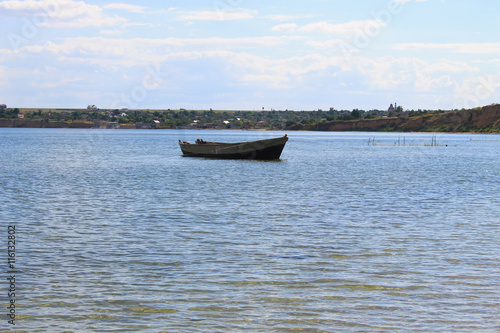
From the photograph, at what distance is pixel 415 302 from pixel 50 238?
1249 cm

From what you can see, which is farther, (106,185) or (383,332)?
(106,185)

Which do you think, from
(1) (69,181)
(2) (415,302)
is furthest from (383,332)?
(1) (69,181)

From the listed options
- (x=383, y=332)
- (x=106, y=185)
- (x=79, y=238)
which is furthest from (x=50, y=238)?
(x=106, y=185)

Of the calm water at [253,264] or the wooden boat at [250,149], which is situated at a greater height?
the wooden boat at [250,149]

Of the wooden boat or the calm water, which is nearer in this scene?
the calm water

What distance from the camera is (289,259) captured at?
17.2 metres

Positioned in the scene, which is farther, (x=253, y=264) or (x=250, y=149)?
(x=250, y=149)

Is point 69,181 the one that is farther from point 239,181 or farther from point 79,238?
point 79,238

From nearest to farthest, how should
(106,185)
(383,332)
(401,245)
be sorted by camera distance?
1. (383,332)
2. (401,245)
3. (106,185)

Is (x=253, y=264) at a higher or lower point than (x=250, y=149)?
lower

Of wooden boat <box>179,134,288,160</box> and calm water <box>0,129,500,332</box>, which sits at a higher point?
wooden boat <box>179,134,288,160</box>

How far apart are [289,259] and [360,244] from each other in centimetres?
335

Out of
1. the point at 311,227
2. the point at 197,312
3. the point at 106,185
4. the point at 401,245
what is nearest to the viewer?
the point at 197,312

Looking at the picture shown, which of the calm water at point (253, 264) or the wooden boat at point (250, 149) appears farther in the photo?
the wooden boat at point (250, 149)
